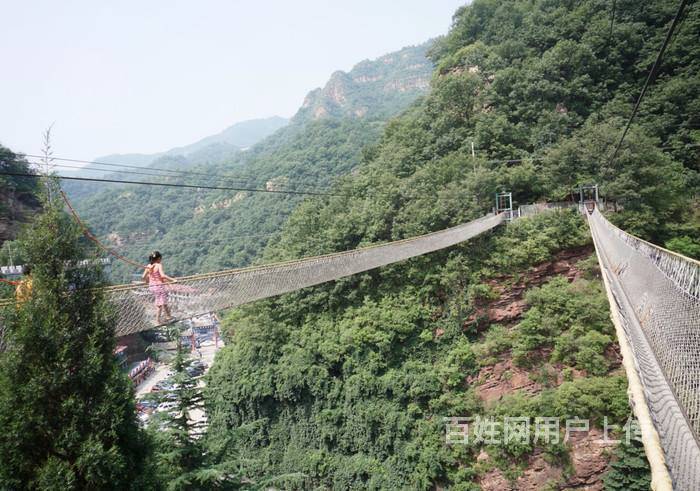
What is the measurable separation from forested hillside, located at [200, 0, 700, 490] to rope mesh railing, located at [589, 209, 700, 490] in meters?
4.35

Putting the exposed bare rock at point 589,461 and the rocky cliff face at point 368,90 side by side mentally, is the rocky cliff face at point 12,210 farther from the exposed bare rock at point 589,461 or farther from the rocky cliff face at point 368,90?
the rocky cliff face at point 368,90

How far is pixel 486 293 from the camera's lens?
8906 mm

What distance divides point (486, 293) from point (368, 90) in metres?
72.9

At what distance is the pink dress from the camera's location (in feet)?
10.8

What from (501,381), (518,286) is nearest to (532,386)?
(501,381)

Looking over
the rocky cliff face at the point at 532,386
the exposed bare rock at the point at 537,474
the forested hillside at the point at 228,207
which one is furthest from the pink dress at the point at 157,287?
the forested hillside at the point at 228,207

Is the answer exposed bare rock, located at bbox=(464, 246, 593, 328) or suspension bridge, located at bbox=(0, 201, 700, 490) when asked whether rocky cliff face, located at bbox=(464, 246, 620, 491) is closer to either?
exposed bare rock, located at bbox=(464, 246, 593, 328)

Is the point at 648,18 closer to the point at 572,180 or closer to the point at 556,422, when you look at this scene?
the point at 572,180

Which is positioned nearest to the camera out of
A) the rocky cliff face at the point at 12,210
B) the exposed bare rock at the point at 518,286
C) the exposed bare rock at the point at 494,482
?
the exposed bare rock at the point at 494,482

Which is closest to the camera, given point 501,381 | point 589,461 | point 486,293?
point 589,461

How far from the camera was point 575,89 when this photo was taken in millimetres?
11781

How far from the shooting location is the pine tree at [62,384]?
7.72 feet

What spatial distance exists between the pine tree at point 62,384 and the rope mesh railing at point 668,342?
9.28ft

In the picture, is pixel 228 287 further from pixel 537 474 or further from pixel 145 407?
pixel 537 474
